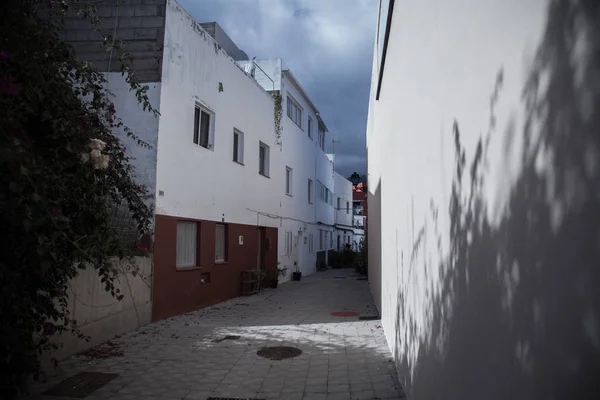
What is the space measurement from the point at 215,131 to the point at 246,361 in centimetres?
746

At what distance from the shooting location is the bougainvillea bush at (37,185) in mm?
2496

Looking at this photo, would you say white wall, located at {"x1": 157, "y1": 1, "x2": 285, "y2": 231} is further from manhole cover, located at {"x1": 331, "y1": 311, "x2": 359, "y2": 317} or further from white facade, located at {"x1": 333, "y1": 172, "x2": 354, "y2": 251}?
white facade, located at {"x1": 333, "y1": 172, "x2": 354, "y2": 251}

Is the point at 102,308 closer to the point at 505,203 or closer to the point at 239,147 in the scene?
the point at 505,203

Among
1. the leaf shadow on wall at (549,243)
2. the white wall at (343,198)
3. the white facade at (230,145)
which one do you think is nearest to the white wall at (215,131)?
the white facade at (230,145)

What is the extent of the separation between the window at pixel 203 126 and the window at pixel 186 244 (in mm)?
2226

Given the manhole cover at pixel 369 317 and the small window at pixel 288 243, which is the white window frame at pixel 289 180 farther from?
the manhole cover at pixel 369 317

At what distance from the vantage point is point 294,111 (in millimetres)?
20984

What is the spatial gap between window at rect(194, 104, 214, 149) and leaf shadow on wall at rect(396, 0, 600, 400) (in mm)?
10206

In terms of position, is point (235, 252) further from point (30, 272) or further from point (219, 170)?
point (30, 272)

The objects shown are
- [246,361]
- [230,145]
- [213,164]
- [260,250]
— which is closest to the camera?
[246,361]

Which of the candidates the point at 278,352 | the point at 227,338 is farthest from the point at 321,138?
the point at 278,352

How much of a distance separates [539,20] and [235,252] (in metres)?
12.7

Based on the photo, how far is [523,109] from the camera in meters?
1.42

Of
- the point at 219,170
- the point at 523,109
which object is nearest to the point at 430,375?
the point at 523,109
